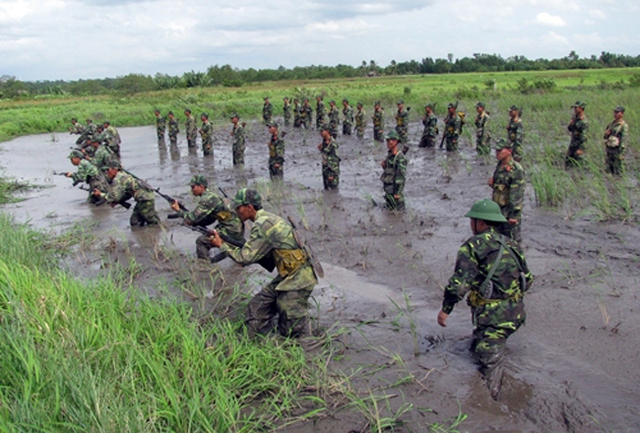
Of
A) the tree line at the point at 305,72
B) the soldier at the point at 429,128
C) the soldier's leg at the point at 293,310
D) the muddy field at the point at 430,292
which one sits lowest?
the muddy field at the point at 430,292

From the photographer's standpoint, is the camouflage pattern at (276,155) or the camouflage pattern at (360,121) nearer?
the camouflage pattern at (276,155)

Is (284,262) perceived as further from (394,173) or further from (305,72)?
(305,72)

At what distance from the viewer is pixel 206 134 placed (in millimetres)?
16938

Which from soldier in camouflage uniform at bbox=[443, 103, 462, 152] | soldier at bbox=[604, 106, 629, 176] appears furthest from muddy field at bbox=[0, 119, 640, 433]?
soldier in camouflage uniform at bbox=[443, 103, 462, 152]

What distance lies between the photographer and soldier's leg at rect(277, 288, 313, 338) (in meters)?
4.75

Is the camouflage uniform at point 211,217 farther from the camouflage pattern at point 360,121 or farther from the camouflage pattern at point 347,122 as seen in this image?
the camouflage pattern at point 347,122

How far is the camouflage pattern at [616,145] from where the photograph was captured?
34.3 feet

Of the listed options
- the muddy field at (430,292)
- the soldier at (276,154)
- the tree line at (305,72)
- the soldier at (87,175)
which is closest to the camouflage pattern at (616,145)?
the muddy field at (430,292)

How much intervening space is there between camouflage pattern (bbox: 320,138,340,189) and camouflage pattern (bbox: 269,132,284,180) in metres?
1.64

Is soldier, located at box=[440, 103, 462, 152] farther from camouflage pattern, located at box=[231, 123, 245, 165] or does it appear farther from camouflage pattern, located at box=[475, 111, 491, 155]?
camouflage pattern, located at box=[231, 123, 245, 165]

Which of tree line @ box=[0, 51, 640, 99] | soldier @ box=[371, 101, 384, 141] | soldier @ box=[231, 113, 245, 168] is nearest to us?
soldier @ box=[231, 113, 245, 168]

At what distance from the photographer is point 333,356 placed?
4.66 meters

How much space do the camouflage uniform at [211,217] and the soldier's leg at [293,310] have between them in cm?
222

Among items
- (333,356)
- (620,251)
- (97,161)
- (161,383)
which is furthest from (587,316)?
(97,161)
